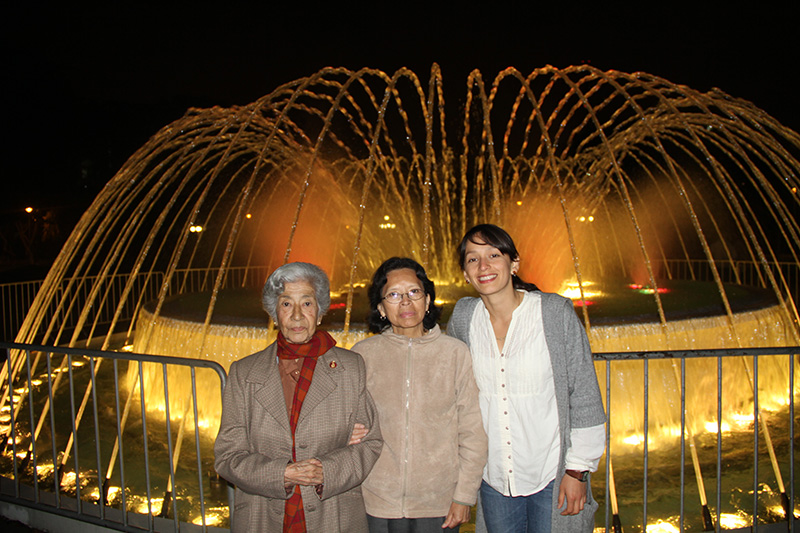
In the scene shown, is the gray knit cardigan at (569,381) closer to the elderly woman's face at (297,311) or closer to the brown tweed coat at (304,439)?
the brown tweed coat at (304,439)

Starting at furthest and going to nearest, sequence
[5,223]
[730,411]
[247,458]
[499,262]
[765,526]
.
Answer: [5,223] < [730,411] < [765,526] < [499,262] < [247,458]

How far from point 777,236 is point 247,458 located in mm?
33920

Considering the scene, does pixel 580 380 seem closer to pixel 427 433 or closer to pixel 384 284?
pixel 427 433

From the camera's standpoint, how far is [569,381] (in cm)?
249

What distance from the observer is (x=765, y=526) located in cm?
373

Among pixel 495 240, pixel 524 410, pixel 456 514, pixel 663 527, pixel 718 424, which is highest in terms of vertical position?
pixel 495 240

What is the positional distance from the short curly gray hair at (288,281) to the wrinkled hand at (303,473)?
67 cm

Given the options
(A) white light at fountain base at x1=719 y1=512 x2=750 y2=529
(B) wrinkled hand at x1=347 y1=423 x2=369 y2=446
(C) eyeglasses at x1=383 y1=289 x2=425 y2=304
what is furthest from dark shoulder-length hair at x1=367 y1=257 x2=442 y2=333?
(A) white light at fountain base at x1=719 y1=512 x2=750 y2=529

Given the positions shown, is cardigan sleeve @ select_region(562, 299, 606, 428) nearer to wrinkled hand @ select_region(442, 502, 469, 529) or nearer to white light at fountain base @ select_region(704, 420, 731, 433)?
wrinkled hand @ select_region(442, 502, 469, 529)

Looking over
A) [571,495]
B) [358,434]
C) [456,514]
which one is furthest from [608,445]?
[358,434]

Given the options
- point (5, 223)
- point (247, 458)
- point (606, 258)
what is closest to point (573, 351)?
point (247, 458)

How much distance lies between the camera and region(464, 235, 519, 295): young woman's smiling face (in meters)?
2.56

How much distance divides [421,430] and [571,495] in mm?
734

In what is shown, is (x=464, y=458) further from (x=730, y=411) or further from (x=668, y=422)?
(x=730, y=411)
